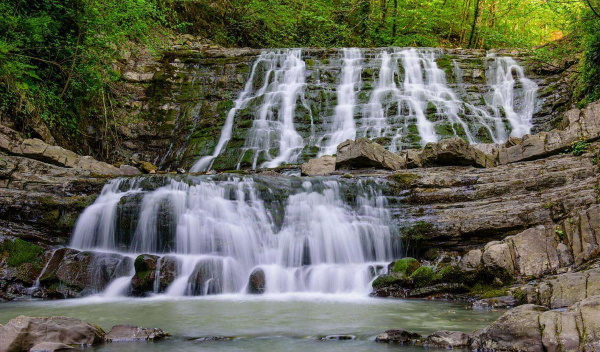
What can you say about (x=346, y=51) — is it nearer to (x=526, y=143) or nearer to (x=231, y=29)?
(x=231, y=29)

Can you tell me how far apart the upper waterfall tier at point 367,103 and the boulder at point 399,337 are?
10681 mm

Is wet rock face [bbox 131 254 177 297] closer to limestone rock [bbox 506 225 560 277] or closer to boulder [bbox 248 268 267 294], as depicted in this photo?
boulder [bbox 248 268 267 294]

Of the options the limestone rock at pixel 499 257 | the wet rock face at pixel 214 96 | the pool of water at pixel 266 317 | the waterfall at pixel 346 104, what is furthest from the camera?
the wet rock face at pixel 214 96

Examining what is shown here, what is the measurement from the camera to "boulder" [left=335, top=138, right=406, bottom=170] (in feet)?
39.7

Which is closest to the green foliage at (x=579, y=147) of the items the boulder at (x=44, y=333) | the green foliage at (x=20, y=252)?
the boulder at (x=44, y=333)

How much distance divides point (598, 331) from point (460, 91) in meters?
15.8

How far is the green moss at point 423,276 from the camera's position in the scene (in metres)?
8.16

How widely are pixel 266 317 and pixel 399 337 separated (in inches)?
88.6

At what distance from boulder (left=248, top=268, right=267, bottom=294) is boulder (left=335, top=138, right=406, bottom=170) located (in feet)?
15.3

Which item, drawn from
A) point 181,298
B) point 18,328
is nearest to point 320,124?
point 181,298

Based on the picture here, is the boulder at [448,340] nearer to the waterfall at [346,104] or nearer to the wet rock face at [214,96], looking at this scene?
the wet rock face at [214,96]

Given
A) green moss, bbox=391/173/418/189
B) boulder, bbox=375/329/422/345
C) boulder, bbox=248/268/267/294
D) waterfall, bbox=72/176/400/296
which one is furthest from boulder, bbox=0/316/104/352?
green moss, bbox=391/173/418/189

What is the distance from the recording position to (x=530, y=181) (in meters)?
9.59

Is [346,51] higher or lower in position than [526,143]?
higher
